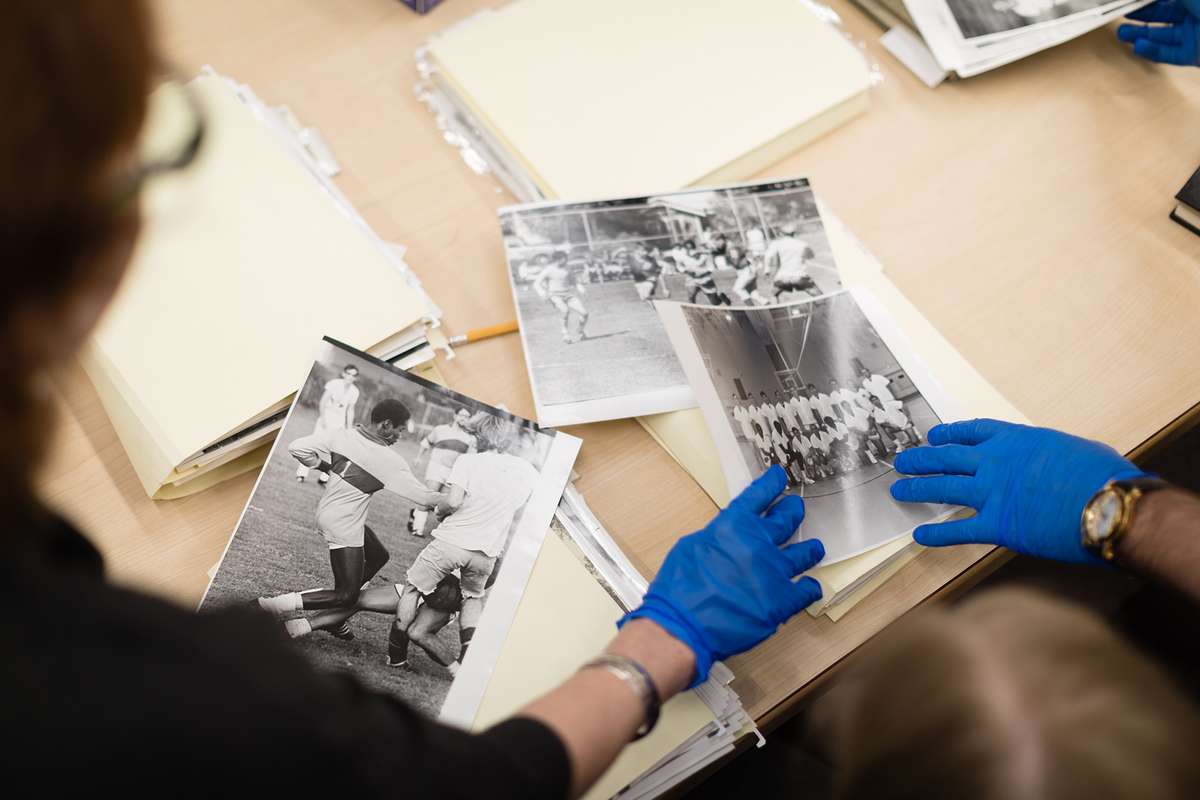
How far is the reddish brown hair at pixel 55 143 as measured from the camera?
0.35m

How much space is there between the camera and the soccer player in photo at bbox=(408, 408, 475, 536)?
846mm

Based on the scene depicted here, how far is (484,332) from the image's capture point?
38.7 inches

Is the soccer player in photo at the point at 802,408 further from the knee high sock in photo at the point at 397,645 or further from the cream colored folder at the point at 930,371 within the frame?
the knee high sock in photo at the point at 397,645

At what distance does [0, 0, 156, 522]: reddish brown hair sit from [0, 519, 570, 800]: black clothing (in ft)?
0.24

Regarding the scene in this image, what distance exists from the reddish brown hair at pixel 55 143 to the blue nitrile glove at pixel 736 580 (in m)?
0.52

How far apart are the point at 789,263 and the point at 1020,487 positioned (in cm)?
34

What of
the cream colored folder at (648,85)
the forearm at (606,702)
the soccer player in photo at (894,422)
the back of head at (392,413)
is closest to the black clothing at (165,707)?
the forearm at (606,702)

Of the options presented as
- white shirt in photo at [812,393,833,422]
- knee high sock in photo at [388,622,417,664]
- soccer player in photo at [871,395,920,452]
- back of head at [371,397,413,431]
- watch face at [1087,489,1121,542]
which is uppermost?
back of head at [371,397,413,431]

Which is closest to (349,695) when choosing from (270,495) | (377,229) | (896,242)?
(270,495)

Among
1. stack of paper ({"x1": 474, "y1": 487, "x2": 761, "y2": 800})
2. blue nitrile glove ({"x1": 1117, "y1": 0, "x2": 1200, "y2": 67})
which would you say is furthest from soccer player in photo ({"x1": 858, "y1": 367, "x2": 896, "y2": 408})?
blue nitrile glove ({"x1": 1117, "y1": 0, "x2": 1200, "y2": 67})

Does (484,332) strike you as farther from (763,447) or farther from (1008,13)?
(1008,13)

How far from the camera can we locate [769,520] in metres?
0.83

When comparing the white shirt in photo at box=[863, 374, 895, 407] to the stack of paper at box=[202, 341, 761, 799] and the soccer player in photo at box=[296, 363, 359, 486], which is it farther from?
the soccer player in photo at box=[296, 363, 359, 486]

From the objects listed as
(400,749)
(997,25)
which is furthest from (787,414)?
(997,25)
